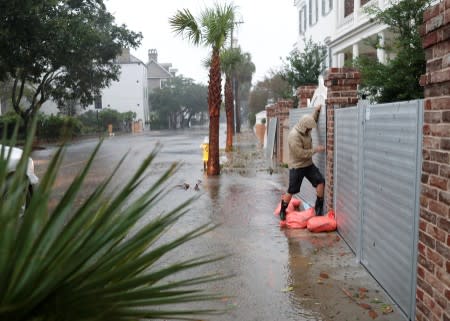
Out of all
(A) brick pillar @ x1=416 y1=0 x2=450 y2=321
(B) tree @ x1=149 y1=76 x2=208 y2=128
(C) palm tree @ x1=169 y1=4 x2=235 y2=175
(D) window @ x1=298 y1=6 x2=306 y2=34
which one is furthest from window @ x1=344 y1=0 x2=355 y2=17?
(B) tree @ x1=149 y1=76 x2=208 y2=128

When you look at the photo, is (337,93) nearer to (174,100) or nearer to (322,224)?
(322,224)

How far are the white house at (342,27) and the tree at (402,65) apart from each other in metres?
7.33

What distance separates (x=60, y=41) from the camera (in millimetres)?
25203

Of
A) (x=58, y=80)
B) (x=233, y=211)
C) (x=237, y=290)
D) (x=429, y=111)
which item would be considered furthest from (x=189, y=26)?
(x=58, y=80)

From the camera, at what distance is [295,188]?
294 inches

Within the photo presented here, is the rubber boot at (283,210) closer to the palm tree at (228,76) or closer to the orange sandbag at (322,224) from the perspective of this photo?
the orange sandbag at (322,224)

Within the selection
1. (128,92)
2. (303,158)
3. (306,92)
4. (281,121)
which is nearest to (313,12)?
(281,121)

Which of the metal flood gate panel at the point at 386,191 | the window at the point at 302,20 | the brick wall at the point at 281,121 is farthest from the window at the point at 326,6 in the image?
the metal flood gate panel at the point at 386,191

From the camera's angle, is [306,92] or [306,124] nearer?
[306,124]

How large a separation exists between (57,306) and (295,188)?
6070 mm

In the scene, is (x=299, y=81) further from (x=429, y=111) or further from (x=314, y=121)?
(x=429, y=111)

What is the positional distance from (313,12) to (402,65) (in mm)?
21663

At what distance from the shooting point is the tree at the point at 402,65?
963cm

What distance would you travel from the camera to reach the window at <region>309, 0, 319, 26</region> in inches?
1155
